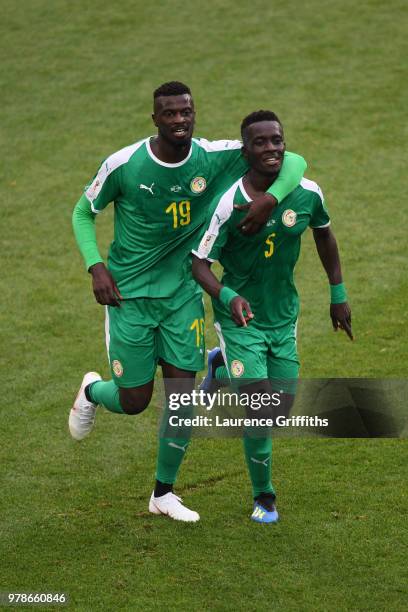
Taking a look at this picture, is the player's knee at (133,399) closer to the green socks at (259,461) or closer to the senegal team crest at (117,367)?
the senegal team crest at (117,367)

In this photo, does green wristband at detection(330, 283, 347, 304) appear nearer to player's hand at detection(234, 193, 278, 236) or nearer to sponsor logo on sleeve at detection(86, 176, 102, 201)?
player's hand at detection(234, 193, 278, 236)

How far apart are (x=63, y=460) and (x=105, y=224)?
16.5 feet

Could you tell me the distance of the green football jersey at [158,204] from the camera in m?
7.02

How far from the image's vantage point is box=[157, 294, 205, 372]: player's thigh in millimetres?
7129

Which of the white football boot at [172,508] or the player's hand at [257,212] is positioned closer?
the player's hand at [257,212]

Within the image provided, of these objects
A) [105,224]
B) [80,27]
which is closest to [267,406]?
[105,224]

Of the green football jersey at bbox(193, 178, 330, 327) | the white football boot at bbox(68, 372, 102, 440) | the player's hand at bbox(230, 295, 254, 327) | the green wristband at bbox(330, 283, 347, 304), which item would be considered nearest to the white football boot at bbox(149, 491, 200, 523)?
the white football boot at bbox(68, 372, 102, 440)

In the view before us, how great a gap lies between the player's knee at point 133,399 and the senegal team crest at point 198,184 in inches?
50.9

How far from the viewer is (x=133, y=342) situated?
7.16m

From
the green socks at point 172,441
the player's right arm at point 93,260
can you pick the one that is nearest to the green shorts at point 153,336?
the player's right arm at point 93,260

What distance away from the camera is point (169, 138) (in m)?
6.86

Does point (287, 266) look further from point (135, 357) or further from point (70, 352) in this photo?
point (70, 352)

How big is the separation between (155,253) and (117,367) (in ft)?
2.47

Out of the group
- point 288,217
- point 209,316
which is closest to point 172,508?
point 288,217
